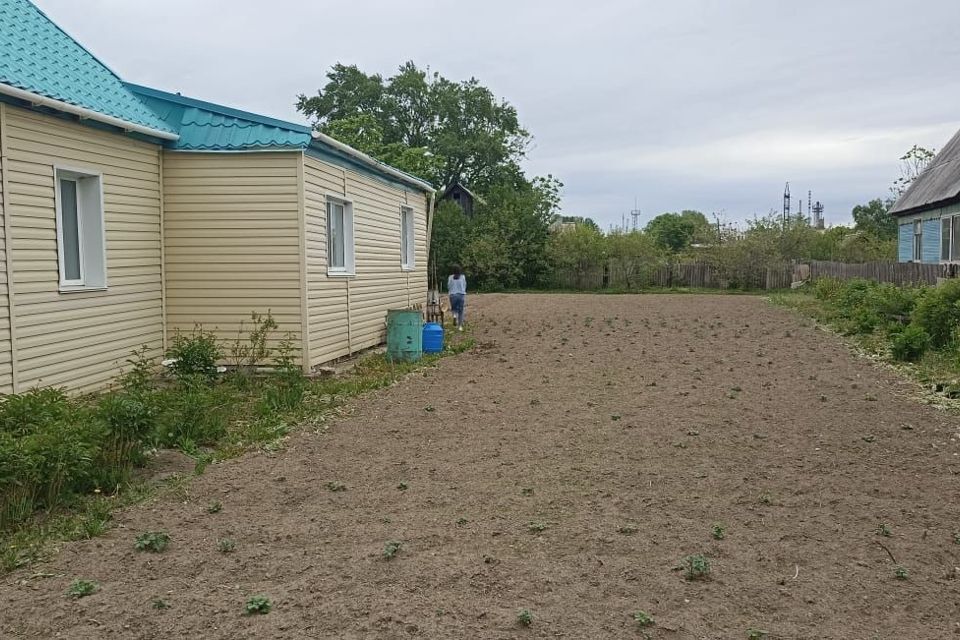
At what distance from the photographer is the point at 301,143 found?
10.1 meters

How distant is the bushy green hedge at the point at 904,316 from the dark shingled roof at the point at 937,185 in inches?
201

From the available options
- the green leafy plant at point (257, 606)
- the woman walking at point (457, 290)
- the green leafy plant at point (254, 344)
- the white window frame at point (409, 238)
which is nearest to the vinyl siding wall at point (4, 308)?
the green leafy plant at point (254, 344)

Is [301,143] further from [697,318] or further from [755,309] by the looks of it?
[755,309]

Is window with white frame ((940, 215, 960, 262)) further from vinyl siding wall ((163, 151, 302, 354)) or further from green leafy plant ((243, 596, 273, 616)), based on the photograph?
green leafy plant ((243, 596, 273, 616))

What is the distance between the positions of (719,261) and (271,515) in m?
32.5

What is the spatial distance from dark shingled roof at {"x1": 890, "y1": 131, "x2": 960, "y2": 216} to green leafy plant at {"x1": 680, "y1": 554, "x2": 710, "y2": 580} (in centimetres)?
2145

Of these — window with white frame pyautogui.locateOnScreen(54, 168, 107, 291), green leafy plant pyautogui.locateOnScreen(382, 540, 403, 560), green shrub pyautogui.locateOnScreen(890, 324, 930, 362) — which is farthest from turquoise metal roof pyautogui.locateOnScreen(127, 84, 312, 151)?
green shrub pyautogui.locateOnScreen(890, 324, 930, 362)

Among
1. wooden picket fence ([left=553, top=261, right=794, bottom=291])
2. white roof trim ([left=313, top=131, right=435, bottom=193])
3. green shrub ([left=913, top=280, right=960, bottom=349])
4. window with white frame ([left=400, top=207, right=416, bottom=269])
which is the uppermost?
white roof trim ([left=313, top=131, right=435, bottom=193])

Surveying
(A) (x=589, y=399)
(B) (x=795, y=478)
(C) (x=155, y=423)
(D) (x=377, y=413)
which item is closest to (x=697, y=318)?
(A) (x=589, y=399)

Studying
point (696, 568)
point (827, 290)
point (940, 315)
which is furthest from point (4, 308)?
Answer: point (827, 290)

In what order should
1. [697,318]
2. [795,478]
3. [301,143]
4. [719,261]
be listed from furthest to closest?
[719,261] < [697,318] < [301,143] < [795,478]

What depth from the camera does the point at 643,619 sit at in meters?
3.57

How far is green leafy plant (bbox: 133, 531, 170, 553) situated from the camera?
4480mm

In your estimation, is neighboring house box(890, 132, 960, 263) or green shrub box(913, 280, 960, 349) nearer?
green shrub box(913, 280, 960, 349)
